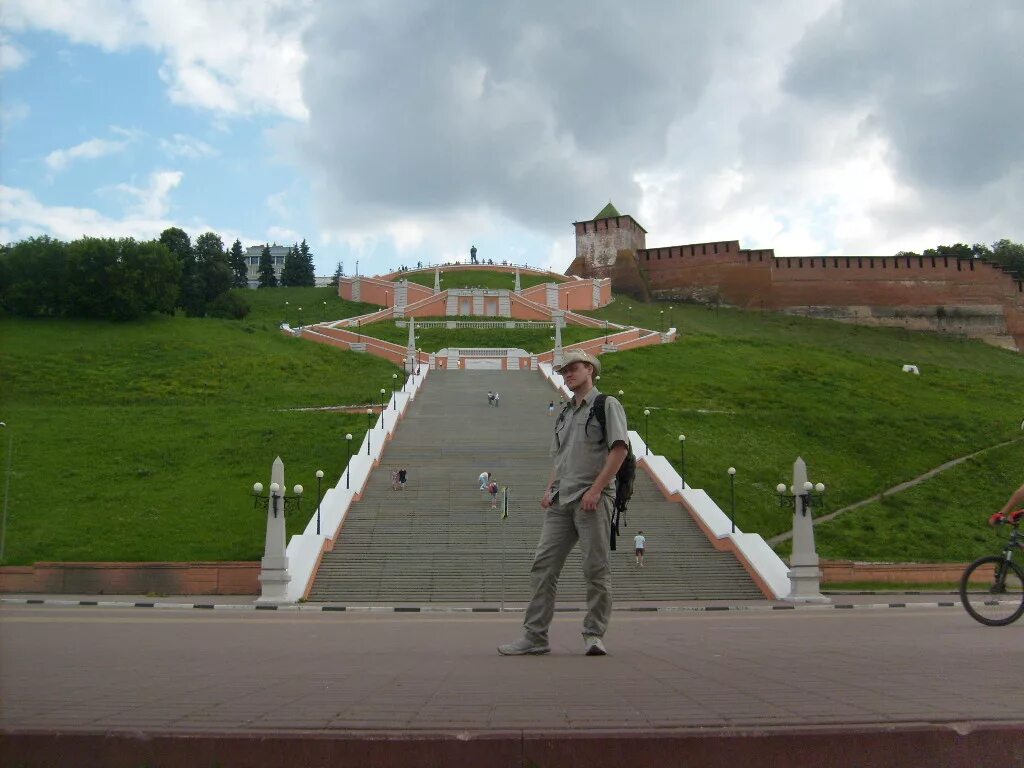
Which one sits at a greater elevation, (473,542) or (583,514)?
(583,514)

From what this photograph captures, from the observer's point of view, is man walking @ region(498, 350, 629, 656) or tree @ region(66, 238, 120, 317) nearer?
man walking @ region(498, 350, 629, 656)

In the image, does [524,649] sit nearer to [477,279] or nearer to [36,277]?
[36,277]

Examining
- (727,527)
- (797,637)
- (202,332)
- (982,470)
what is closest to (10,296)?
(202,332)

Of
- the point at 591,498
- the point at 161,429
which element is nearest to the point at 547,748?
the point at 591,498

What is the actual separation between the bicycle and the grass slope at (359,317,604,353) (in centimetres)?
4607

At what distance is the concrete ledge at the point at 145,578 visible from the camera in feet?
63.1

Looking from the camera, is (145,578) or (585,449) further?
(145,578)

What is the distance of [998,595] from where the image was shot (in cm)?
775

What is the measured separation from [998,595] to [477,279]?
73.6m

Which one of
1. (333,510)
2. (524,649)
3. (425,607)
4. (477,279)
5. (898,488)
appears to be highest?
(477,279)

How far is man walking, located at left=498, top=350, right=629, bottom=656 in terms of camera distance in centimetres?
585

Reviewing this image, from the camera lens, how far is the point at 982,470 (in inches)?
1256

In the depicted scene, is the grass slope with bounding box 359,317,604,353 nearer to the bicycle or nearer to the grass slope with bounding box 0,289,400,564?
the grass slope with bounding box 0,289,400,564

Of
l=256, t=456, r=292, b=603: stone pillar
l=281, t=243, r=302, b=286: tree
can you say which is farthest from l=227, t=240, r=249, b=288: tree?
l=256, t=456, r=292, b=603: stone pillar
